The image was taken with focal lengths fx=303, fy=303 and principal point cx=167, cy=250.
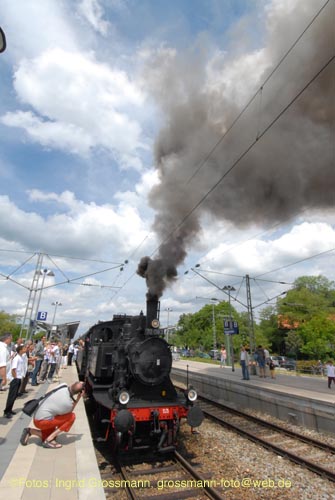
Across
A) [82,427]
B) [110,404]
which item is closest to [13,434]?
[82,427]

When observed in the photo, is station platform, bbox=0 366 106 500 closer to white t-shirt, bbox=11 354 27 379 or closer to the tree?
white t-shirt, bbox=11 354 27 379

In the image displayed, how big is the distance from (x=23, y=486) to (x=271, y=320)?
50.5 metres

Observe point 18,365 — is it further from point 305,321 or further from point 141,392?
point 305,321

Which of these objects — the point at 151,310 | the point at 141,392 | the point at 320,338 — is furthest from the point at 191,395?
the point at 320,338

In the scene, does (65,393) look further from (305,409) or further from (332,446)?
(305,409)

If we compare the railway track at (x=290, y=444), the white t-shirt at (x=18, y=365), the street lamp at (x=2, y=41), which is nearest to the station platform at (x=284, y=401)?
the railway track at (x=290, y=444)

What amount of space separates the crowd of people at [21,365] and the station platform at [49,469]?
0.81m

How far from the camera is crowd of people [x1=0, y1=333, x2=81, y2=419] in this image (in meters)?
4.79

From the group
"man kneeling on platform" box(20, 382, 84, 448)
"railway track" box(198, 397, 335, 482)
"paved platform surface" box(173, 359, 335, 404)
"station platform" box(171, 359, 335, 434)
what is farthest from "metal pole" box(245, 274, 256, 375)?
"man kneeling on platform" box(20, 382, 84, 448)

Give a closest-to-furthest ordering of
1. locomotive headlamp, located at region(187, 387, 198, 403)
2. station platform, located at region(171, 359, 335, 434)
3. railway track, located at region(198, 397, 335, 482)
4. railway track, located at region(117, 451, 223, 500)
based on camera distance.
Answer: railway track, located at region(117, 451, 223, 500), railway track, located at region(198, 397, 335, 482), locomotive headlamp, located at region(187, 387, 198, 403), station platform, located at region(171, 359, 335, 434)

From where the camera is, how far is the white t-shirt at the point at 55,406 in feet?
14.0

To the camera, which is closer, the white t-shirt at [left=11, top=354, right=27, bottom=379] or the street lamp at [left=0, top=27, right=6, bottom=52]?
the street lamp at [left=0, top=27, right=6, bottom=52]

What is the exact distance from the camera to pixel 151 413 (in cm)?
532

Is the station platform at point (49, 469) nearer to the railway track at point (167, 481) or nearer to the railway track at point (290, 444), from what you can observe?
the railway track at point (167, 481)
